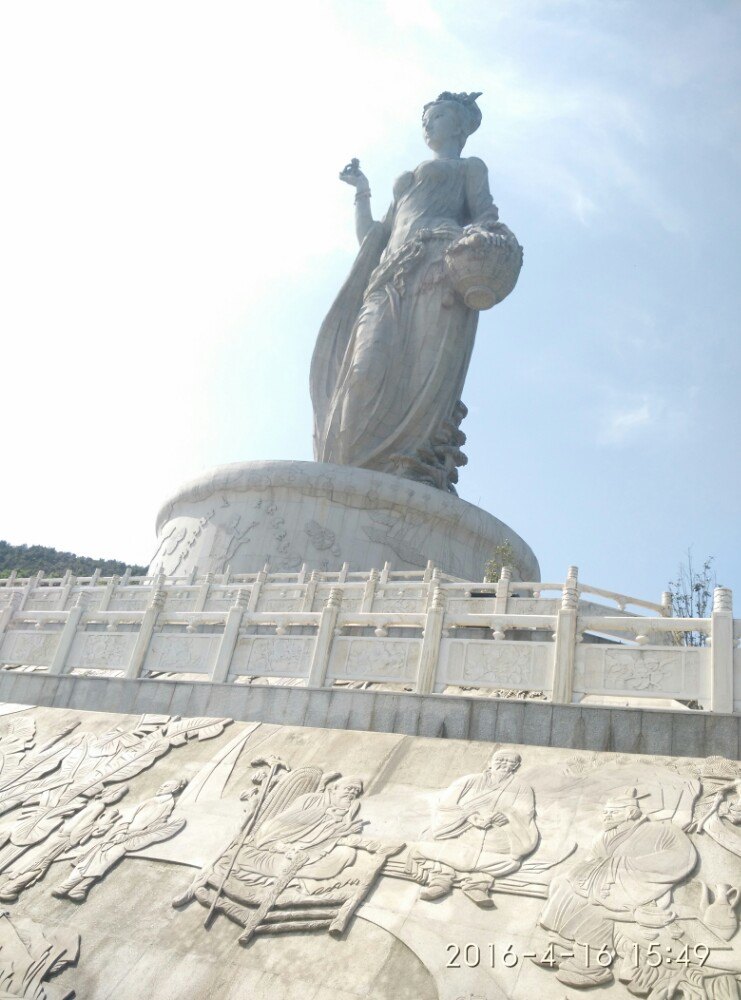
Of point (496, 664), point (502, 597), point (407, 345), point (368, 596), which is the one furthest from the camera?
point (407, 345)

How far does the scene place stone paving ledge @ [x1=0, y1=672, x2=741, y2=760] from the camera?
4566 millimetres

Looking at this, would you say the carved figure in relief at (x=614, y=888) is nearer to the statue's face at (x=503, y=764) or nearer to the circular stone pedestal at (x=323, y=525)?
the statue's face at (x=503, y=764)

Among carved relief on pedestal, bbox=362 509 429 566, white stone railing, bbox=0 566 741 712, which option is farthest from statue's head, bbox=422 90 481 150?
white stone railing, bbox=0 566 741 712

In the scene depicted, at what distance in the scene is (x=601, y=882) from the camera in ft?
11.6

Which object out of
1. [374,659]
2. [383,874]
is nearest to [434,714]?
[374,659]

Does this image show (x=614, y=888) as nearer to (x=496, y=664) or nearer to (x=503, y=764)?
(x=503, y=764)

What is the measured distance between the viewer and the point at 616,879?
354 cm

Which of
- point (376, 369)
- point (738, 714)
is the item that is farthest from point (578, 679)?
point (376, 369)

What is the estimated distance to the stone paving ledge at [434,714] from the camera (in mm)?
4566

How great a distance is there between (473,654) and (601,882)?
204cm

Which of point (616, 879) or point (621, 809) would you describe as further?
point (621, 809)

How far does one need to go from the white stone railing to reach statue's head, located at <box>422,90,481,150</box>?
12710 mm

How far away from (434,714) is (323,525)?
348 inches

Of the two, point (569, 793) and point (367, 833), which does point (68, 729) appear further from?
point (569, 793)
